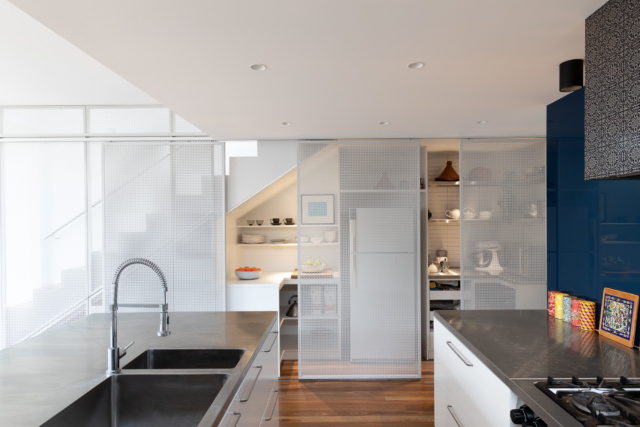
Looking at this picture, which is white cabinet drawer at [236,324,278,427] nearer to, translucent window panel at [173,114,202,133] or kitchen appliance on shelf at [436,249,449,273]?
translucent window panel at [173,114,202,133]

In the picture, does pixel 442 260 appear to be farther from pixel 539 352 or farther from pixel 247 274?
pixel 539 352

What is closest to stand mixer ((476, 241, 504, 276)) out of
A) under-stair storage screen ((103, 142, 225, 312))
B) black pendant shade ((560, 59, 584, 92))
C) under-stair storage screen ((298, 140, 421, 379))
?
under-stair storage screen ((298, 140, 421, 379))

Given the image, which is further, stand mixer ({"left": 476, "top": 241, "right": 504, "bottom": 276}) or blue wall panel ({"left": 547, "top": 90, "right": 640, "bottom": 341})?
stand mixer ({"left": 476, "top": 241, "right": 504, "bottom": 276})

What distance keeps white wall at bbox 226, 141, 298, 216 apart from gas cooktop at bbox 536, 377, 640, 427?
296 cm

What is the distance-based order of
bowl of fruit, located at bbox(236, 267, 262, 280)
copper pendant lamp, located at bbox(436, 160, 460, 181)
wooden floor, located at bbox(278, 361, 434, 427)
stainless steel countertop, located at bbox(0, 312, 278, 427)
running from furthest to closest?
copper pendant lamp, located at bbox(436, 160, 460, 181)
bowl of fruit, located at bbox(236, 267, 262, 280)
wooden floor, located at bbox(278, 361, 434, 427)
stainless steel countertop, located at bbox(0, 312, 278, 427)

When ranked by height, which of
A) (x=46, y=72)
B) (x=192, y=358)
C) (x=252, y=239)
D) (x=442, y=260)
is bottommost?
(x=192, y=358)

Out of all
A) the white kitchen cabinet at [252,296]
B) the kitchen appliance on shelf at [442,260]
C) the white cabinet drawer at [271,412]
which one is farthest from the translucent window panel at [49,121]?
the kitchen appliance on shelf at [442,260]

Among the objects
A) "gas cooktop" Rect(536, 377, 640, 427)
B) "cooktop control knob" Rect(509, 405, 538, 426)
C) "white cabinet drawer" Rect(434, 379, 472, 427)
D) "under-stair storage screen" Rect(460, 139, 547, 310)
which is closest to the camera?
"gas cooktop" Rect(536, 377, 640, 427)

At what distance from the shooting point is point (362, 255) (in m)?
3.88

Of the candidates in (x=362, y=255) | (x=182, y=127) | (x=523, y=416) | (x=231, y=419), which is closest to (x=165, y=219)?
(x=182, y=127)

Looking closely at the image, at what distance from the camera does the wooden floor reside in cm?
307

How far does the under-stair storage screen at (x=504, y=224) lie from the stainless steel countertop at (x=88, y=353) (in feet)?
7.09

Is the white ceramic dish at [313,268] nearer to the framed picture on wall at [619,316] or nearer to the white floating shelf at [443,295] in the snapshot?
the white floating shelf at [443,295]

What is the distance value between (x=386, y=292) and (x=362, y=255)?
43 cm
